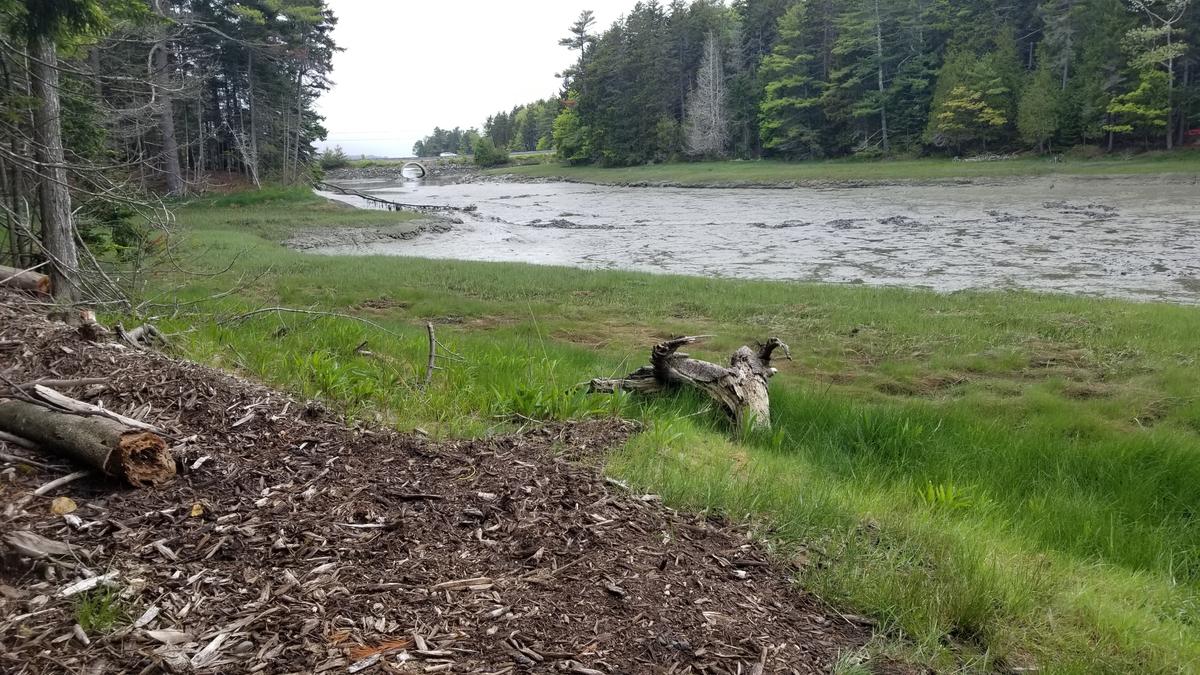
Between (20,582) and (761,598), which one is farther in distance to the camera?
(761,598)

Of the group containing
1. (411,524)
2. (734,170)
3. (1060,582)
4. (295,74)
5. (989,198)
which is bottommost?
(1060,582)

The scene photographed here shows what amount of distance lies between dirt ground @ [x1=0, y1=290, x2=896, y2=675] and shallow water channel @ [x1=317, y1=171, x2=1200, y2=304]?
14188 mm

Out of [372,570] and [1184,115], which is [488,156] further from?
[372,570]

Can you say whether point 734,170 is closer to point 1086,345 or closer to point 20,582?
point 1086,345

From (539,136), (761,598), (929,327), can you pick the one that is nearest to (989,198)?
(929,327)

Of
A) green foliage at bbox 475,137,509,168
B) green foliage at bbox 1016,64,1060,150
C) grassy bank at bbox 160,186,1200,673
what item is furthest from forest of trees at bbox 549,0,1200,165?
grassy bank at bbox 160,186,1200,673

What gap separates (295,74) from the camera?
153ft

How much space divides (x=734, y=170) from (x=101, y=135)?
5168 cm

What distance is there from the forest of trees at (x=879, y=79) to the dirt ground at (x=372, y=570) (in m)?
38.1

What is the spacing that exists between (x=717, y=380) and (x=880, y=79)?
6262 cm

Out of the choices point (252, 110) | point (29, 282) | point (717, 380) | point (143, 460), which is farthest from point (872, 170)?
point (143, 460)

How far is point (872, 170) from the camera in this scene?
167 feet

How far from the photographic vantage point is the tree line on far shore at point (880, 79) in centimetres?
4559

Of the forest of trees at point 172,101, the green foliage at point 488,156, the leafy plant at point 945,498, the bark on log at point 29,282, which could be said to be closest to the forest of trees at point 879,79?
the green foliage at point 488,156
